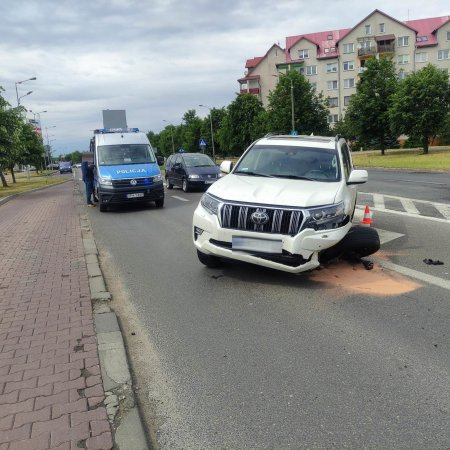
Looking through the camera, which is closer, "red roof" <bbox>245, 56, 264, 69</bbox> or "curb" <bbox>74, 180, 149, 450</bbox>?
"curb" <bbox>74, 180, 149, 450</bbox>

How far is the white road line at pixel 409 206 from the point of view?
35.7 ft

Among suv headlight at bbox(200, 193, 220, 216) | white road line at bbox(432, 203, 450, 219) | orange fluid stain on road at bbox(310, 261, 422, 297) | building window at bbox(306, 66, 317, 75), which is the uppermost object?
building window at bbox(306, 66, 317, 75)

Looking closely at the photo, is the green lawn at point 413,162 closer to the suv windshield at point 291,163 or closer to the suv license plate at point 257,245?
the suv windshield at point 291,163

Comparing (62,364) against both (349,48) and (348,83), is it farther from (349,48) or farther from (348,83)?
(349,48)

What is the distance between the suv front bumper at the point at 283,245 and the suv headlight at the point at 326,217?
61mm

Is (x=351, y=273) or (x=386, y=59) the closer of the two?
(x=351, y=273)

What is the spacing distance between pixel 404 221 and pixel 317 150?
3809 mm

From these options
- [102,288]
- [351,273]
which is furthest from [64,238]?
[351,273]

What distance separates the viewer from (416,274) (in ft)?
19.5

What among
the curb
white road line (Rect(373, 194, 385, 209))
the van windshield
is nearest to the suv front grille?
the curb

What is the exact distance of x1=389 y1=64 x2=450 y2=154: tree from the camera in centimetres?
3788

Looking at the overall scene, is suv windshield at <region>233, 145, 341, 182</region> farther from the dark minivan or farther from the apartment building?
the apartment building

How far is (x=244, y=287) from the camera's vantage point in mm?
5664

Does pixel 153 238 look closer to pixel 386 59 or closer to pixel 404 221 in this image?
pixel 404 221
